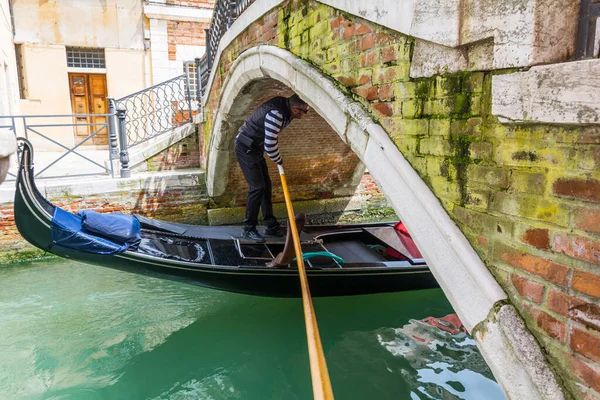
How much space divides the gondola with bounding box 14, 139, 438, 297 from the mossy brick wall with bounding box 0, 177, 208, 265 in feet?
4.10

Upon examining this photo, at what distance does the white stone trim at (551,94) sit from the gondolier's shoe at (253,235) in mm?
2688

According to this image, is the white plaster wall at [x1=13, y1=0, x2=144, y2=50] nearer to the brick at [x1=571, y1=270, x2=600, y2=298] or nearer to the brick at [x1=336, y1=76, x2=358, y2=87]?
the brick at [x1=336, y1=76, x2=358, y2=87]

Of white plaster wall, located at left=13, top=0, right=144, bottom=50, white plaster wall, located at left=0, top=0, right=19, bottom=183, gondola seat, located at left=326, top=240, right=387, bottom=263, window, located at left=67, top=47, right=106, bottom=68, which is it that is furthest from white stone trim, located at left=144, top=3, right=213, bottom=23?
gondola seat, located at left=326, top=240, right=387, bottom=263

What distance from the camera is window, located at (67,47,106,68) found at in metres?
7.72

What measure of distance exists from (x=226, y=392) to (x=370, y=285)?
49.6 inches

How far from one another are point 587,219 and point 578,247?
67 mm

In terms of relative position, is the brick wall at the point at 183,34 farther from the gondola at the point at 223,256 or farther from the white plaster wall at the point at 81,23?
the gondola at the point at 223,256

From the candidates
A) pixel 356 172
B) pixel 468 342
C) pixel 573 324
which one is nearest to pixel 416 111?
pixel 573 324

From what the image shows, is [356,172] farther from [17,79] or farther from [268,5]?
[17,79]

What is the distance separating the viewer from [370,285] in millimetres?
3213

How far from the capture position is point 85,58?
783 cm

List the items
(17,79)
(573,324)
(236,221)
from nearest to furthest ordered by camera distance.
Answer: (573,324), (236,221), (17,79)

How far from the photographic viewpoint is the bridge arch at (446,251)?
→ 1107mm

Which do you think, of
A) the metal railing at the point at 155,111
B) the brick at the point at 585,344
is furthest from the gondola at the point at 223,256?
the metal railing at the point at 155,111
